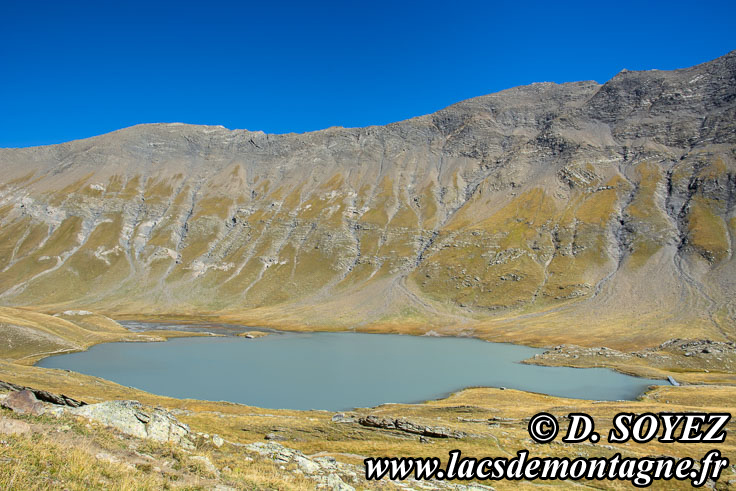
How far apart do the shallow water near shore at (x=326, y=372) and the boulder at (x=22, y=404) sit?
125 feet

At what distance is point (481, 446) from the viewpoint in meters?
28.3

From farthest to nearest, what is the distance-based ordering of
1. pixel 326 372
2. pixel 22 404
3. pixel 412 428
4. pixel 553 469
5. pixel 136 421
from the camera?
1. pixel 326 372
2. pixel 412 428
3. pixel 553 469
4. pixel 136 421
5. pixel 22 404

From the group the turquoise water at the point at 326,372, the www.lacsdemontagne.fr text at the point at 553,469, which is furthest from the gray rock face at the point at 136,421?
the turquoise water at the point at 326,372

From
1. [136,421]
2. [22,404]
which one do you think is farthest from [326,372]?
[22,404]

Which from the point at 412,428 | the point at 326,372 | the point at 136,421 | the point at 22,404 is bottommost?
the point at 326,372

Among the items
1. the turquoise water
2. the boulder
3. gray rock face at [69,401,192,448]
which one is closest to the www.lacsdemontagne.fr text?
gray rock face at [69,401,192,448]

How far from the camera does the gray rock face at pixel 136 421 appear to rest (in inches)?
734

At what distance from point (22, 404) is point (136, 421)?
14.7 feet

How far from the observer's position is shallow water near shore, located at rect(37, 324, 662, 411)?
201ft

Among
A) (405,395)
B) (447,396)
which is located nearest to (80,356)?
(405,395)

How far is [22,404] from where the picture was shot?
17.7m

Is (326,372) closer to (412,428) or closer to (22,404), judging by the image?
(412,428)

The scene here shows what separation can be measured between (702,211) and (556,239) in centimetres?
5340

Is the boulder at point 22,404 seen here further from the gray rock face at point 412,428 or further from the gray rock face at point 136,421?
the gray rock face at point 412,428
